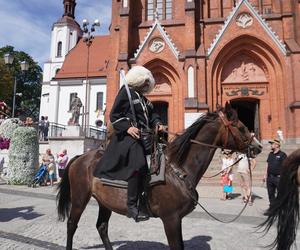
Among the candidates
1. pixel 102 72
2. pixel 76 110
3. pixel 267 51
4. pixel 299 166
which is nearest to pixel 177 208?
pixel 299 166

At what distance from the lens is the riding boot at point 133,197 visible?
3730 mm

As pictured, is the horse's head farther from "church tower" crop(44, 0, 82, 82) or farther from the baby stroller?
"church tower" crop(44, 0, 82, 82)

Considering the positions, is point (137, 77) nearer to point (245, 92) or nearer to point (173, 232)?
point (173, 232)

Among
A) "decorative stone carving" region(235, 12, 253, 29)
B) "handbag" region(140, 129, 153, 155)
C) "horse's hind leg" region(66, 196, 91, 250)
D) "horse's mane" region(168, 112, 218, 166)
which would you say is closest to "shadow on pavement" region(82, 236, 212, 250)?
"horse's hind leg" region(66, 196, 91, 250)

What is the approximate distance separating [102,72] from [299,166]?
41309mm

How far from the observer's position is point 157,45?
24.9 m

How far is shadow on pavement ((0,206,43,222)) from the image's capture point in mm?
7549

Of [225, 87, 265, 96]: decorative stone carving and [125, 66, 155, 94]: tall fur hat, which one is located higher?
[225, 87, 265, 96]: decorative stone carving

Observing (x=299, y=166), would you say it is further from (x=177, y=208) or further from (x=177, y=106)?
(x=177, y=106)

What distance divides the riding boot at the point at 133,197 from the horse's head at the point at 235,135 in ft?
4.19

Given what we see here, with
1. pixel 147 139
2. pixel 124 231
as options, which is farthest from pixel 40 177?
pixel 147 139

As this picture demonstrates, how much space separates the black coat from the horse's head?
36.1 inches

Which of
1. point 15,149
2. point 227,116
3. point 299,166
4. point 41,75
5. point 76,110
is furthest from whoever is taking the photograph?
point 41,75

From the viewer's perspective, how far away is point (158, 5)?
26.6 m
